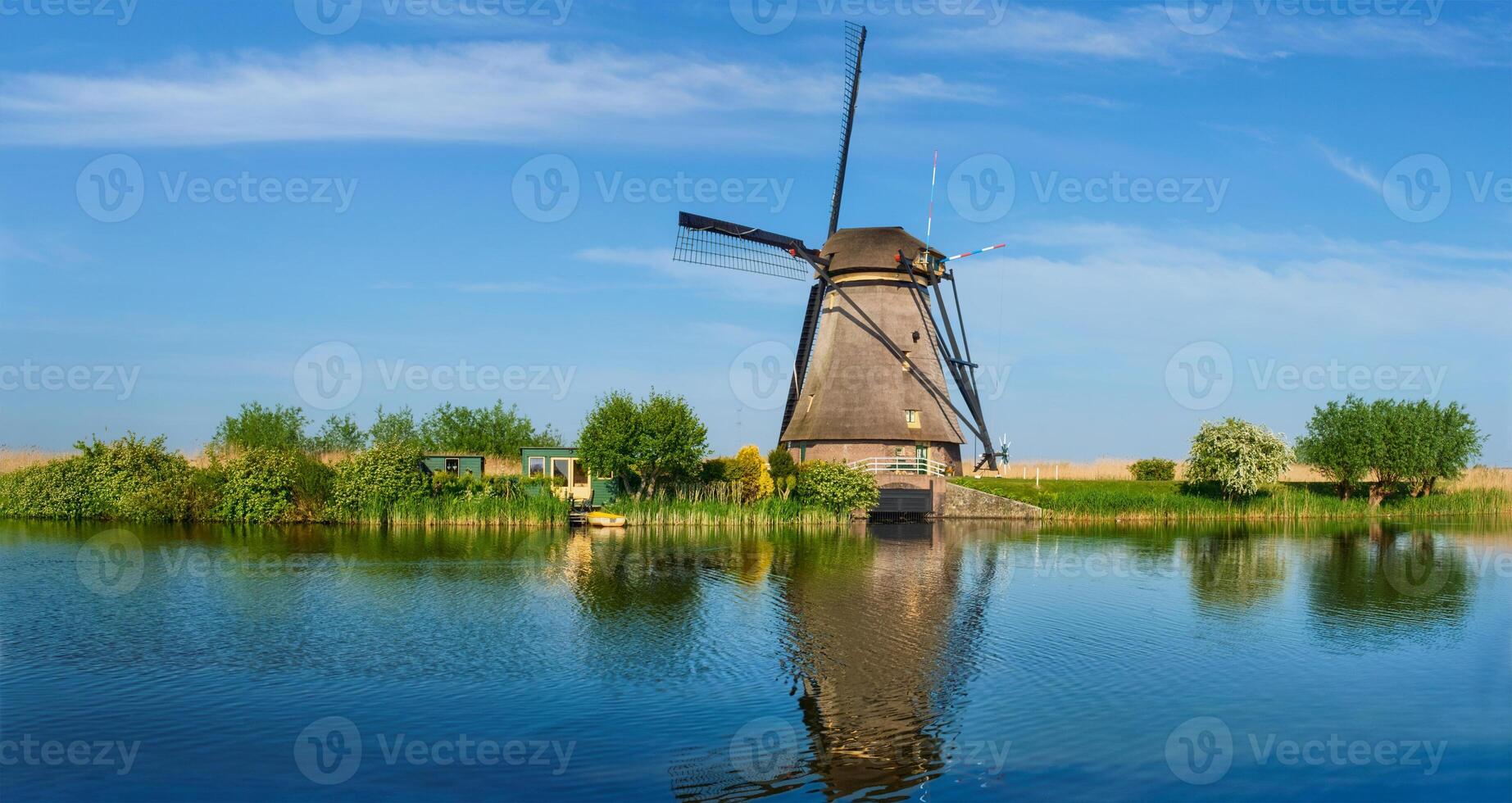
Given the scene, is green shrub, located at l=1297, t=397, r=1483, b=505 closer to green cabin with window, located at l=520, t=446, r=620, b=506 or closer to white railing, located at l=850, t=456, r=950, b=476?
white railing, located at l=850, t=456, r=950, b=476

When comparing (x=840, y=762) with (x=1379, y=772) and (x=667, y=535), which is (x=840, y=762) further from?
(x=667, y=535)

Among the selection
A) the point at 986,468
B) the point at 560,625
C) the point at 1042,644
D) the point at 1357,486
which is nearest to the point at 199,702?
the point at 560,625

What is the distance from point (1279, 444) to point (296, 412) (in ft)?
164

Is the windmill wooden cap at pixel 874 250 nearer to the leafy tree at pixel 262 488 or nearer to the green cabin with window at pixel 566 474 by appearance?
the green cabin with window at pixel 566 474

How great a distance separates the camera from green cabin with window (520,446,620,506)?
4244 cm

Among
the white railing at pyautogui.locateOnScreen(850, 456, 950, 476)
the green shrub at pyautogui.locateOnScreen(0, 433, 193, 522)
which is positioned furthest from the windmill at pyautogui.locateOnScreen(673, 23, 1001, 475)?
the green shrub at pyautogui.locateOnScreen(0, 433, 193, 522)

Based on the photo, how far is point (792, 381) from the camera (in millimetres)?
50812

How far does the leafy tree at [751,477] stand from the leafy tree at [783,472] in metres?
0.51

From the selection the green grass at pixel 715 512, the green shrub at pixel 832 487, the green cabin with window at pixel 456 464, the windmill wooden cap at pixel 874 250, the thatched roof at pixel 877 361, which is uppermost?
→ the windmill wooden cap at pixel 874 250

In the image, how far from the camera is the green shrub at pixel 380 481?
38.9m

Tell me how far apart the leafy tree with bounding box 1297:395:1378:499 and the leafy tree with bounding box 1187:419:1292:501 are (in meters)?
4.38

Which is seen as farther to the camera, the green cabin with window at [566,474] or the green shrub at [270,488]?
the green cabin with window at [566,474]

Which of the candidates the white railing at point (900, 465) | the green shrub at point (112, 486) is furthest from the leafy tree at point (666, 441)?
the green shrub at point (112, 486)

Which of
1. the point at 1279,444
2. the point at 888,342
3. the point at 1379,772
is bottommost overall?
the point at 1379,772
